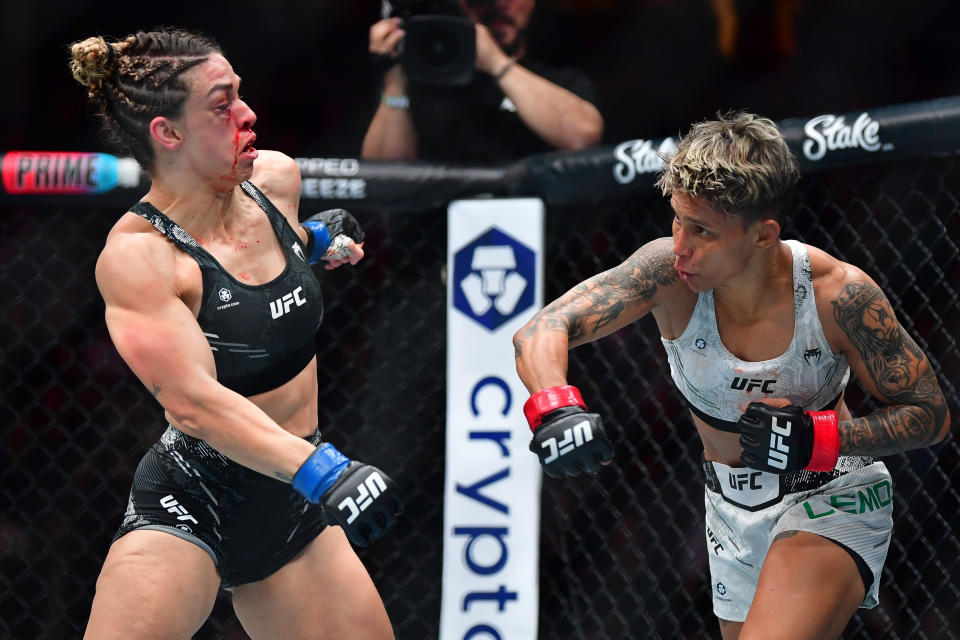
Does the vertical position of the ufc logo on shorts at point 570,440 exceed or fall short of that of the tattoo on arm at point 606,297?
it falls short

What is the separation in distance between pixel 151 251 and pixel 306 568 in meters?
0.63

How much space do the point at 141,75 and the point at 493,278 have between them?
3.57ft

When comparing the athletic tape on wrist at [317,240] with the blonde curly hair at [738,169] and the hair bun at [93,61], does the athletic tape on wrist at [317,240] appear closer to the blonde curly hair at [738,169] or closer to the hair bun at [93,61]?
the hair bun at [93,61]

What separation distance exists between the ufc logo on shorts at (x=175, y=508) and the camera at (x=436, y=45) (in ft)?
4.29

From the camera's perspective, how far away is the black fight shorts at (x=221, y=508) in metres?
1.93

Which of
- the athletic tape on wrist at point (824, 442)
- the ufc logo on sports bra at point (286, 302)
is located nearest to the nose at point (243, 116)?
the ufc logo on sports bra at point (286, 302)

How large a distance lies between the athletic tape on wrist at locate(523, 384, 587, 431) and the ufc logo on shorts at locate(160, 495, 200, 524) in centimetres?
61

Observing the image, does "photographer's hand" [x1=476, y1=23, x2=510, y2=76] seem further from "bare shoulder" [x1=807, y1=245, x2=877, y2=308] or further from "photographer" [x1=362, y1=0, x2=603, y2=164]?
"bare shoulder" [x1=807, y1=245, x2=877, y2=308]

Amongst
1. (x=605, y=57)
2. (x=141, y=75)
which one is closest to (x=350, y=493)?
(x=141, y=75)

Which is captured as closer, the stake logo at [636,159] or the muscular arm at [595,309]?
the muscular arm at [595,309]

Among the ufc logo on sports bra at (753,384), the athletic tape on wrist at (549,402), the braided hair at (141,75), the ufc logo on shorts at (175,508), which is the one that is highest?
the braided hair at (141,75)

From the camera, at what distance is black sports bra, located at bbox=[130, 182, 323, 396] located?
188 cm

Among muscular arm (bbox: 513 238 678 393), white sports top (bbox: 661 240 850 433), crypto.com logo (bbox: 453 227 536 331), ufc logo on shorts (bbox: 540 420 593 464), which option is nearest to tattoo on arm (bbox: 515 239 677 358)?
muscular arm (bbox: 513 238 678 393)

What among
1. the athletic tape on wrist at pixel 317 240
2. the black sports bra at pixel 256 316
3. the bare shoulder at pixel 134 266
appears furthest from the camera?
the athletic tape on wrist at pixel 317 240
